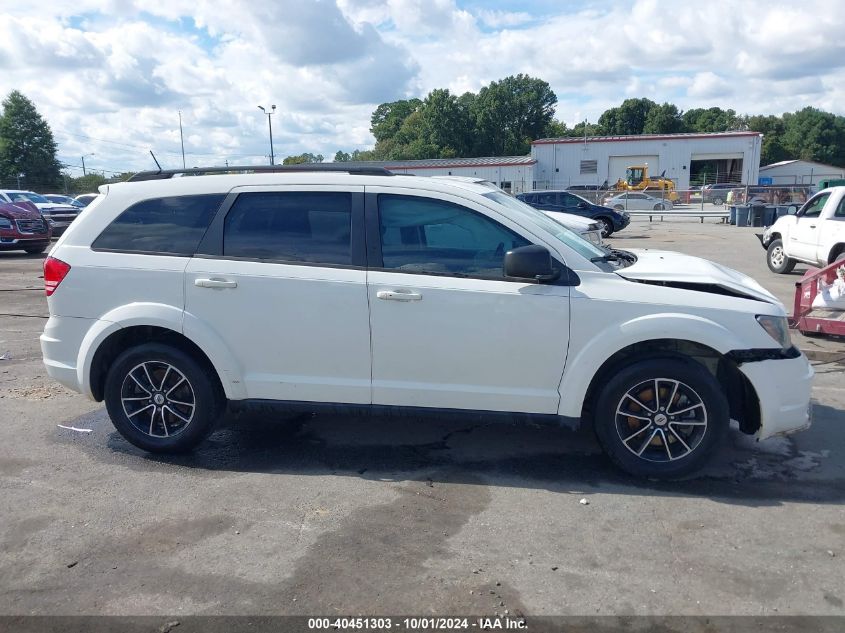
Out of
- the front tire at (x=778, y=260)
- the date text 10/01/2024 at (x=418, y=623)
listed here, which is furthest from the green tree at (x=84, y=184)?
the date text 10/01/2024 at (x=418, y=623)

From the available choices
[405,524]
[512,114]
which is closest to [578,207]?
[405,524]

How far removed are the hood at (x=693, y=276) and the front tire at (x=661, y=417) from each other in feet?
1.71

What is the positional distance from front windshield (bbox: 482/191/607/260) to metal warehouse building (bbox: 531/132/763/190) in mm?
56661

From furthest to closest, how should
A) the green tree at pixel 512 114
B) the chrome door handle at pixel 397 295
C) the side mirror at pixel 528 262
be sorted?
the green tree at pixel 512 114 < the chrome door handle at pixel 397 295 < the side mirror at pixel 528 262

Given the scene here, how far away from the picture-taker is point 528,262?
4172mm

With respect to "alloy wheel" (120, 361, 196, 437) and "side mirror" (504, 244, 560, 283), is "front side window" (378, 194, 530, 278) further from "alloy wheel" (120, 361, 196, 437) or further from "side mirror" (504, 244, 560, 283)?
"alloy wheel" (120, 361, 196, 437)

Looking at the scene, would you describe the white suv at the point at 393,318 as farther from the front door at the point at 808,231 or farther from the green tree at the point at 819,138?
the green tree at the point at 819,138

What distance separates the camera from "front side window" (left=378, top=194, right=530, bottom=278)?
4477 millimetres

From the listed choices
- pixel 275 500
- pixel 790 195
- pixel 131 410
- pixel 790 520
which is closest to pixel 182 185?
pixel 131 410

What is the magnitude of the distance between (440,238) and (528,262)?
0.67m

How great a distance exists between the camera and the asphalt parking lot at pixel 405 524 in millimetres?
3275

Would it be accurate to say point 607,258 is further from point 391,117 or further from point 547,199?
point 391,117

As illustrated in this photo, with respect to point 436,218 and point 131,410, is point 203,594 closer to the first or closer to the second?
point 131,410

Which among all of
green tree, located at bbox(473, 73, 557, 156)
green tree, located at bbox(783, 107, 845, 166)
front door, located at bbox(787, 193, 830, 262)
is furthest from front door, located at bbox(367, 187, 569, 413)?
green tree, located at bbox(783, 107, 845, 166)
